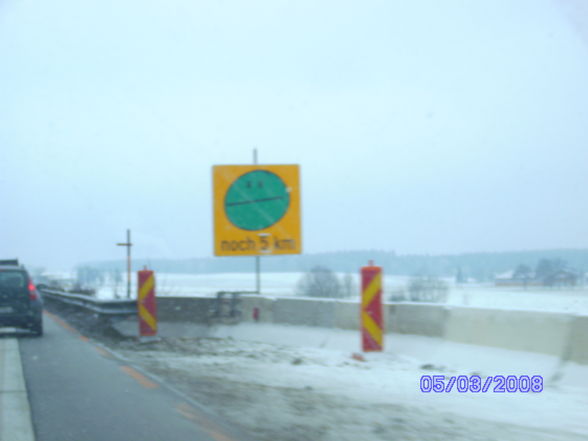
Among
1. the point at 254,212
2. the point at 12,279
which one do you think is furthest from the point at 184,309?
the point at 12,279

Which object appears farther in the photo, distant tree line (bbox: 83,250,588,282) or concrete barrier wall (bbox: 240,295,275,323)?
concrete barrier wall (bbox: 240,295,275,323)

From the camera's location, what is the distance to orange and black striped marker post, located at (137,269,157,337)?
14.5 meters

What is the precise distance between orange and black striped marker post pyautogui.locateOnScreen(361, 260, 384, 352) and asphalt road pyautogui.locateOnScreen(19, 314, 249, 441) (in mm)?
2747

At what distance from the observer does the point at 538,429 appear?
5.95m

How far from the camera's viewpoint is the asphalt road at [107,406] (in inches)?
243

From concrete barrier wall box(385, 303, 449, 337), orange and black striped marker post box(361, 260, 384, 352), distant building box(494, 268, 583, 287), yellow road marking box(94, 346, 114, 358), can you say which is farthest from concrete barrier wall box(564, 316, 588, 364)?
yellow road marking box(94, 346, 114, 358)

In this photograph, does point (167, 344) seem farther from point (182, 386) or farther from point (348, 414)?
point (348, 414)

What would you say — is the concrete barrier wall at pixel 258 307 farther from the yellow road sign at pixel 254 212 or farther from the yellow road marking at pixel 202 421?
the yellow road marking at pixel 202 421

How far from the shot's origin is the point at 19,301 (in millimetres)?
15414

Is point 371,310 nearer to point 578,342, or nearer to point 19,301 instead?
point 578,342

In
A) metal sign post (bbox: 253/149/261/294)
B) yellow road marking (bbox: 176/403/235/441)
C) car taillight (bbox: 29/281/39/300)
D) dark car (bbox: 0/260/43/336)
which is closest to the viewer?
yellow road marking (bbox: 176/403/235/441)
